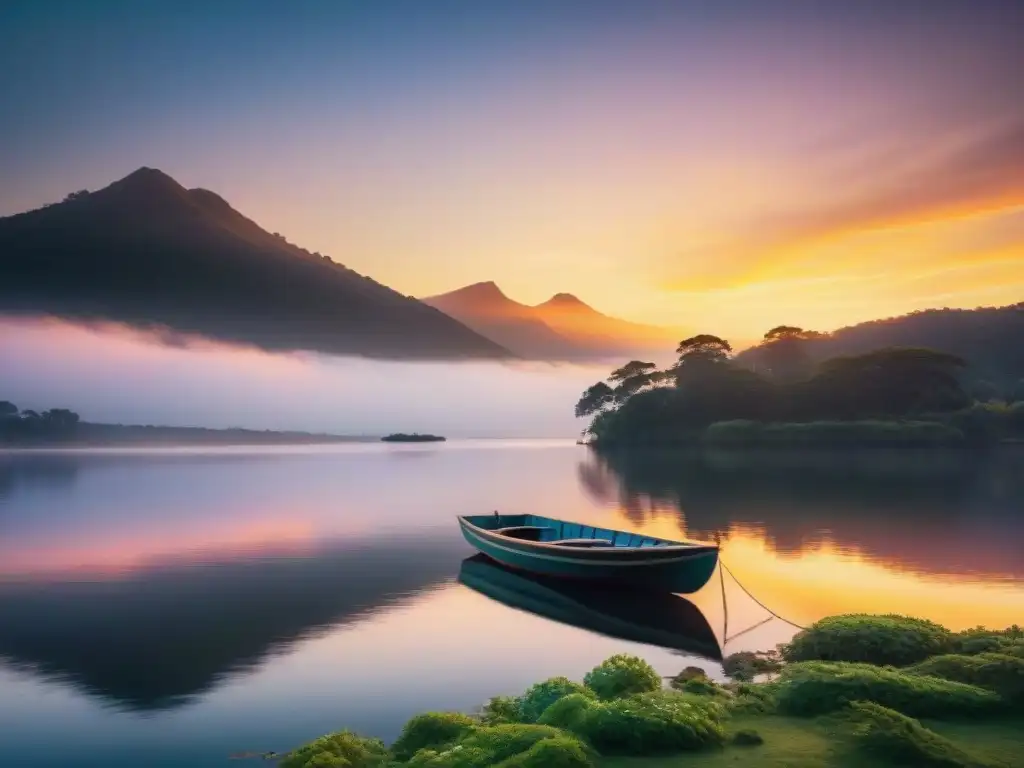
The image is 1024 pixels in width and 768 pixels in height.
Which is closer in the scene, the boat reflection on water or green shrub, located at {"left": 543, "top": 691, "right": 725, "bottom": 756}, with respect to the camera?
green shrub, located at {"left": 543, "top": 691, "right": 725, "bottom": 756}

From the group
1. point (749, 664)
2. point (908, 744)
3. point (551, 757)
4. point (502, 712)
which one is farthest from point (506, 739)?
point (749, 664)

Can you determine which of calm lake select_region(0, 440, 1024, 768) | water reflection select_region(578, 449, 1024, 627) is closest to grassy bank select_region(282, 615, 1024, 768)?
calm lake select_region(0, 440, 1024, 768)

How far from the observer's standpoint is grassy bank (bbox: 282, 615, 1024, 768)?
9.11 m

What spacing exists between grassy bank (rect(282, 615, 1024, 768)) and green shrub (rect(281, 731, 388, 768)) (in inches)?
0.8

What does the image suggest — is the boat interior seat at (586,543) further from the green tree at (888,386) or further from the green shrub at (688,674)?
the green tree at (888,386)

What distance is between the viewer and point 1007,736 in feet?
32.0

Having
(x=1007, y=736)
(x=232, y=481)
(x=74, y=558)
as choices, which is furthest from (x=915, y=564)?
(x=232, y=481)

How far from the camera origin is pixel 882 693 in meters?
10.9

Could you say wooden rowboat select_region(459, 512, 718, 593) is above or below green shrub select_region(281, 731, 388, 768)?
above

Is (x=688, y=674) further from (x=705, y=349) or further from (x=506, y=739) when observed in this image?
(x=705, y=349)

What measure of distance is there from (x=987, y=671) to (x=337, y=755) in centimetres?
962

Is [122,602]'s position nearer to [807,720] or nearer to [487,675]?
[487,675]

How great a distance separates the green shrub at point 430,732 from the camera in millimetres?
11273

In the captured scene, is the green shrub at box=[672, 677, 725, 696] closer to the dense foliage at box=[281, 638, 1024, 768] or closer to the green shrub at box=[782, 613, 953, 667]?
the dense foliage at box=[281, 638, 1024, 768]
